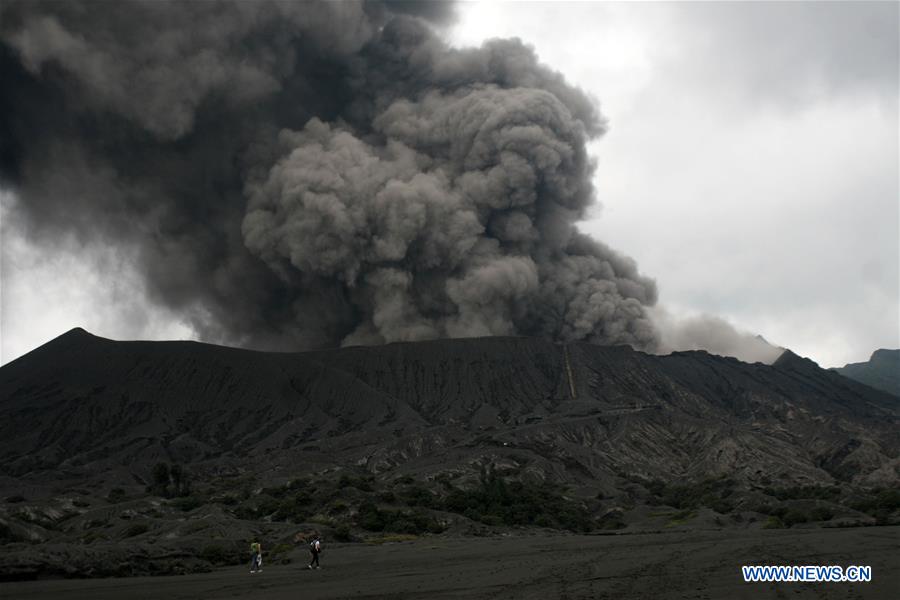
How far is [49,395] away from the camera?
103 m

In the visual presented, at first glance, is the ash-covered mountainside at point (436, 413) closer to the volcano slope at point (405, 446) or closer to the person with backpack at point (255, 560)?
the volcano slope at point (405, 446)

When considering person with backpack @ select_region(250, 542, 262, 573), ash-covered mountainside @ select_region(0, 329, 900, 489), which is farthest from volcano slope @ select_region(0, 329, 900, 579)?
person with backpack @ select_region(250, 542, 262, 573)

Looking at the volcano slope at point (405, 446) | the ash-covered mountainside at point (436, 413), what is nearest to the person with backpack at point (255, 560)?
the volcano slope at point (405, 446)

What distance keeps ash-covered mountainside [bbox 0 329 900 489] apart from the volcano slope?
280 mm

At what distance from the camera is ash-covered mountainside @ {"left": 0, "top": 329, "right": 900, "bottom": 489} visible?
82500mm

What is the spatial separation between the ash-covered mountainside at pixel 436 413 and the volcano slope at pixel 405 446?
28cm

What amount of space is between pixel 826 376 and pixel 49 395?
108m

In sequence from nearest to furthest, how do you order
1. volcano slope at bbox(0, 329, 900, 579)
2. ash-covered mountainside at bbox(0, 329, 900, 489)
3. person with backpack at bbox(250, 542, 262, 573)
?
person with backpack at bbox(250, 542, 262, 573), volcano slope at bbox(0, 329, 900, 579), ash-covered mountainside at bbox(0, 329, 900, 489)

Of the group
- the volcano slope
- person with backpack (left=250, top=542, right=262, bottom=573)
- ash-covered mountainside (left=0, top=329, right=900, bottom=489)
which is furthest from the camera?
ash-covered mountainside (left=0, top=329, right=900, bottom=489)

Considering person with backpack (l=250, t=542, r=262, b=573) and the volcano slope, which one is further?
the volcano slope

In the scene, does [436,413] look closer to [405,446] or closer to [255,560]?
[405,446]

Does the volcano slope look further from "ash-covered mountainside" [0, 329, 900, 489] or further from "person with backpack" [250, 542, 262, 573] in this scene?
"person with backpack" [250, 542, 262, 573]

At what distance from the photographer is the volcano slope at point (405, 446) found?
174ft

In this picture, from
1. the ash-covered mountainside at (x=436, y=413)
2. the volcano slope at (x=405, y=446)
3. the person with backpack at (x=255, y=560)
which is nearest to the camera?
the person with backpack at (x=255, y=560)
